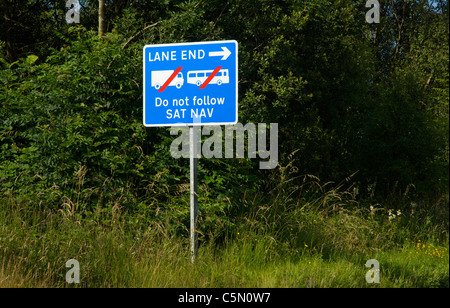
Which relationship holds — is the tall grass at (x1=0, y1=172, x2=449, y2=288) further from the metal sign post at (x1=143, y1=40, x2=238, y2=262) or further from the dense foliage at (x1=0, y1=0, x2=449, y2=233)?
the metal sign post at (x1=143, y1=40, x2=238, y2=262)

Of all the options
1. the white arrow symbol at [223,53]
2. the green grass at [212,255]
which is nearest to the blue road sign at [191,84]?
the white arrow symbol at [223,53]

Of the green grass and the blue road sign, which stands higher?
the blue road sign

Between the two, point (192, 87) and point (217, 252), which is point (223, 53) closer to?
point (192, 87)

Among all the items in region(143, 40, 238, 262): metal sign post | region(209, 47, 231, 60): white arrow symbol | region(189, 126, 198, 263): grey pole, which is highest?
region(209, 47, 231, 60): white arrow symbol

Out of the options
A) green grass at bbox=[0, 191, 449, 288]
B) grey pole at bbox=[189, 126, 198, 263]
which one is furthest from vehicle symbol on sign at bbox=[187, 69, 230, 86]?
green grass at bbox=[0, 191, 449, 288]

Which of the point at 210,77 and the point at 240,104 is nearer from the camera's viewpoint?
the point at 210,77

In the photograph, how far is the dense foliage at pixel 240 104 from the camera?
7277mm

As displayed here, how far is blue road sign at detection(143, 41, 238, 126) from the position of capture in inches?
215

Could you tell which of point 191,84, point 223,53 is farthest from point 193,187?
point 223,53

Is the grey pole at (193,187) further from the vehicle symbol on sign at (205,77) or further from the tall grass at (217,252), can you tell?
the vehicle symbol on sign at (205,77)

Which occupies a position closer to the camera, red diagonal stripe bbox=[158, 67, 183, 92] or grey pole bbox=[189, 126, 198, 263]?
grey pole bbox=[189, 126, 198, 263]

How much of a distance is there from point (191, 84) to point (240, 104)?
16.9 feet

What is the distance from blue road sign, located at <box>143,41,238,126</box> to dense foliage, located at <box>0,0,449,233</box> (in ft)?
5.20

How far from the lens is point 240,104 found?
1070cm
